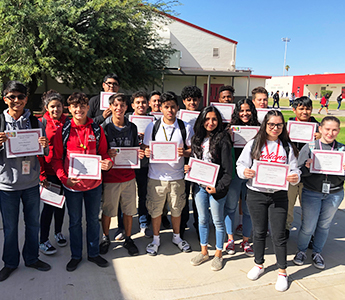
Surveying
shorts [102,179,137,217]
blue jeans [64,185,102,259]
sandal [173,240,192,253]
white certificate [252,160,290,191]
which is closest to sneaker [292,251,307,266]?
white certificate [252,160,290,191]

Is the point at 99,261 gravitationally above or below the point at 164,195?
below

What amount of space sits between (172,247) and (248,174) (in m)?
1.64

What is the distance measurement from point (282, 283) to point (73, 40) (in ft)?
46.0

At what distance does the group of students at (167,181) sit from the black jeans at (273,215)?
0.03 ft

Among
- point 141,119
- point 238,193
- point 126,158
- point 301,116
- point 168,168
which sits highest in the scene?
point 301,116

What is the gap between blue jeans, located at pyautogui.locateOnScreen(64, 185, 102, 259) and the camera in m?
3.21

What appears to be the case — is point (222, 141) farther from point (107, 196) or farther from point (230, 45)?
point (230, 45)

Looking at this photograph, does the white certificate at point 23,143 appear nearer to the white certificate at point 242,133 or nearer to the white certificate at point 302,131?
the white certificate at point 242,133

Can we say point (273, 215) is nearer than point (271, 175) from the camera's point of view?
No

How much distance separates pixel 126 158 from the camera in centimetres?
349

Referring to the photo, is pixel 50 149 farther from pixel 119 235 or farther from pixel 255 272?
pixel 255 272

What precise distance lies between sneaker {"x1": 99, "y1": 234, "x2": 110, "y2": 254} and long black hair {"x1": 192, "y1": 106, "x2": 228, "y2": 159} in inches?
68.1

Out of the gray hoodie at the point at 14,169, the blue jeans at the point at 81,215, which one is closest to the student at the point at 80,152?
the blue jeans at the point at 81,215

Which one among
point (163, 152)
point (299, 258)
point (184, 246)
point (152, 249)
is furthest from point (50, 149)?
point (299, 258)
